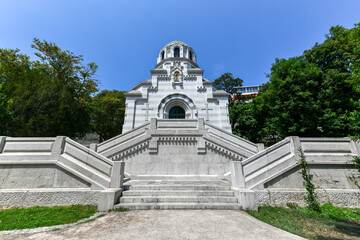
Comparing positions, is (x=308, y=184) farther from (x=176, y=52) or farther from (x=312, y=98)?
(x=176, y=52)

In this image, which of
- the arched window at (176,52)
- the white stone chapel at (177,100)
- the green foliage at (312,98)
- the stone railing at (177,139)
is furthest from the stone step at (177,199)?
the arched window at (176,52)

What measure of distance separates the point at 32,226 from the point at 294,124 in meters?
17.9

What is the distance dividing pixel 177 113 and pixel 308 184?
46.4 feet

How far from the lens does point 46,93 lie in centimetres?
1347

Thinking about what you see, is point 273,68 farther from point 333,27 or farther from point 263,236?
point 263,236

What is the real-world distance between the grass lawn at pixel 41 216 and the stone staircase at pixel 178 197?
1.36 metres

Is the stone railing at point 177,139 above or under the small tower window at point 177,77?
under

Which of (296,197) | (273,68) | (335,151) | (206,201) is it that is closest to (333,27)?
(273,68)

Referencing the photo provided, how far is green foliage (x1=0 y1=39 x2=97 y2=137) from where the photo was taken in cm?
1225

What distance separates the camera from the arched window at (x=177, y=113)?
1850 centimetres

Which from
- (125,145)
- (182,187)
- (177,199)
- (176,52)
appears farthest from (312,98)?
(176,52)

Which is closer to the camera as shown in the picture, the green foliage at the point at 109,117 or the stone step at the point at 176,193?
the stone step at the point at 176,193

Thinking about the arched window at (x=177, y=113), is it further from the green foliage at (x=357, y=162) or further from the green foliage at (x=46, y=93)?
the green foliage at (x=357, y=162)

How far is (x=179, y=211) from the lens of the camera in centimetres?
568
